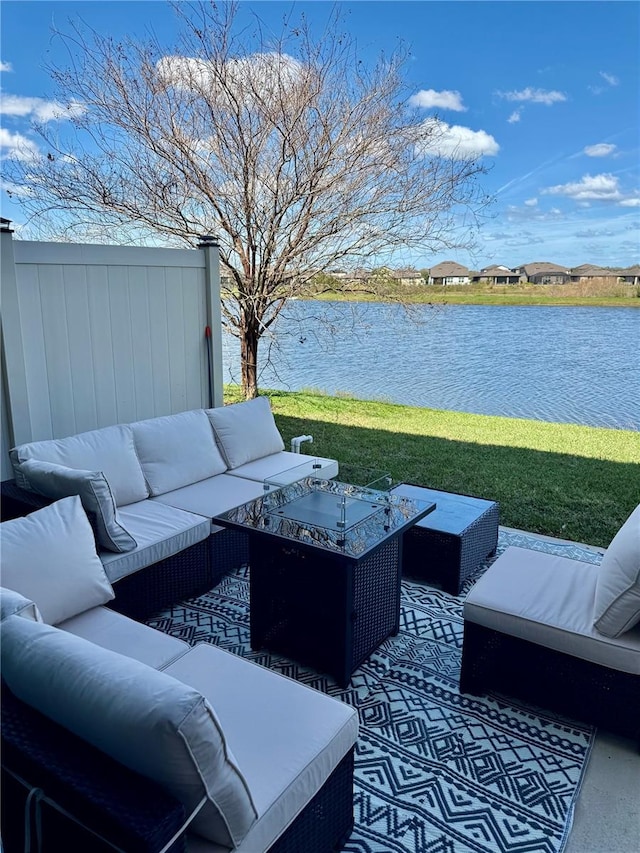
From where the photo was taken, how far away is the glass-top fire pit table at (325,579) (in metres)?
2.43

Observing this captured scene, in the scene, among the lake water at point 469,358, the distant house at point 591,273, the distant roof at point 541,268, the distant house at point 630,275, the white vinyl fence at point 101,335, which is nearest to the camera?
the white vinyl fence at point 101,335

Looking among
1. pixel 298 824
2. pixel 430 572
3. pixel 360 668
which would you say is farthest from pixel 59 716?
pixel 430 572

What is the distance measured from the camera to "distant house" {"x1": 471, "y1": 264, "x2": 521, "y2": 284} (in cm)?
721

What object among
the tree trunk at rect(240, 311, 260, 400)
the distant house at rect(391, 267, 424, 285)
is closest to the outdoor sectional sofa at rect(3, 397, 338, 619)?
the tree trunk at rect(240, 311, 260, 400)

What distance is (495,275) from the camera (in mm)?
7422

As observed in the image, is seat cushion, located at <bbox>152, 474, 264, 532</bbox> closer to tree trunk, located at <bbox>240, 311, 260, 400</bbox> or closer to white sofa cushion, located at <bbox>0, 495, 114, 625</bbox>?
white sofa cushion, located at <bbox>0, 495, 114, 625</bbox>

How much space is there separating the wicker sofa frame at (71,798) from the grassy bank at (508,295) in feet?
19.8

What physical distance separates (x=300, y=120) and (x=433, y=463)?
12.1 ft

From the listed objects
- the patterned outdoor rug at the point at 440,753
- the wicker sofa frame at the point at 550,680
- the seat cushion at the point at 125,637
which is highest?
the seat cushion at the point at 125,637

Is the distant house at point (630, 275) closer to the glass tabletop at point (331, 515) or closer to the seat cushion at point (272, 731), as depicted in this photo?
the glass tabletop at point (331, 515)

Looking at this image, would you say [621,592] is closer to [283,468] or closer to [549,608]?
[549,608]

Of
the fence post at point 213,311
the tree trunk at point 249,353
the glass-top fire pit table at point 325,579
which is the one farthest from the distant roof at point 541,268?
the glass-top fire pit table at point 325,579

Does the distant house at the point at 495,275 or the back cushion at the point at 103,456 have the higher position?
the distant house at the point at 495,275

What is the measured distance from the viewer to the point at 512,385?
9031mm
